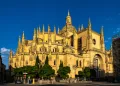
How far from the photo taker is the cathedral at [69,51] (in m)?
68.4

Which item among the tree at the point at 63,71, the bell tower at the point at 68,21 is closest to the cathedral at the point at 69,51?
the bell tower at the point at 68,21

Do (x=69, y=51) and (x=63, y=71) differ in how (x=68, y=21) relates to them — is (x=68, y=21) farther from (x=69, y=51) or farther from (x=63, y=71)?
(x=63, y=71)

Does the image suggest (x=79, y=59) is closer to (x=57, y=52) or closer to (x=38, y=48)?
(x=57, y=52)

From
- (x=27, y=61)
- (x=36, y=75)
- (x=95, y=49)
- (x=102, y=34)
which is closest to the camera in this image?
(x=36, y=75)

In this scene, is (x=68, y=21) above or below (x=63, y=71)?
above

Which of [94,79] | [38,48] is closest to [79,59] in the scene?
[94,79]

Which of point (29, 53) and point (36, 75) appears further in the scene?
point (29, 53)

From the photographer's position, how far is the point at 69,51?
70.1 metres

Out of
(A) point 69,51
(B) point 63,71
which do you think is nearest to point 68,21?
(A) point 69,51

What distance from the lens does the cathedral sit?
6841 centimetres

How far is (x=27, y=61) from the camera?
224 feet

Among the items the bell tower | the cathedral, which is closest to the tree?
the cathedral

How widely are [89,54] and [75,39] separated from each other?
7.82 m

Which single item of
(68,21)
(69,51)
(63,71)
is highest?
(68,21)
